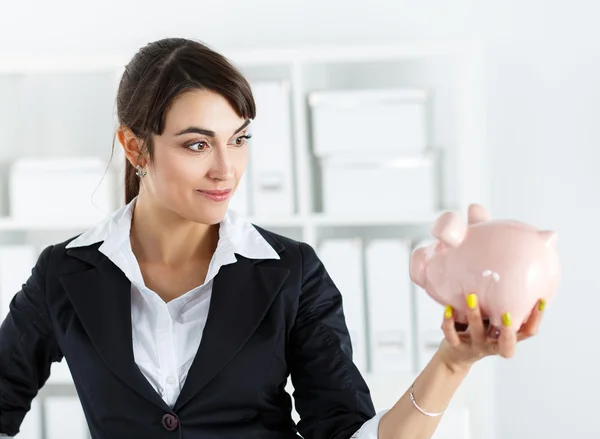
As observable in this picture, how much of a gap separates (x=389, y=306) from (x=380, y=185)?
36 cm

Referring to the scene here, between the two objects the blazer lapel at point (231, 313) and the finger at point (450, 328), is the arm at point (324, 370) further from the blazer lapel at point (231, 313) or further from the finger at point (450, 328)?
the finger at point (450, 328)

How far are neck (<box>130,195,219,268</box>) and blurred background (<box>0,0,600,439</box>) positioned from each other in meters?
0.97

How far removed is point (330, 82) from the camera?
9.64 ft

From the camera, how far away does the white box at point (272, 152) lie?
249 centimetres

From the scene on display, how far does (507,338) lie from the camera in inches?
40.3

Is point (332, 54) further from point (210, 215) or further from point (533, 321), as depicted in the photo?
point (533, 321)

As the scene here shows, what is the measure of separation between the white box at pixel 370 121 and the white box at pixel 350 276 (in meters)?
0.28

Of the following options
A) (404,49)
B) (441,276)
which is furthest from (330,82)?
(441,276)

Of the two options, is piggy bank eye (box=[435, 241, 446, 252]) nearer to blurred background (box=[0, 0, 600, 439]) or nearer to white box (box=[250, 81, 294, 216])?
blurred background (box=[0, 0, 600, 439])

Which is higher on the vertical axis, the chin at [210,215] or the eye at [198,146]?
the eye at [198,146]

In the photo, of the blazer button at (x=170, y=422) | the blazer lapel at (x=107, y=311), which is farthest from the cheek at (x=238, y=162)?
the blazer button at (x=170, y=422)

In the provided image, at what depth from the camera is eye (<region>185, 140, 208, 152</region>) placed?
4.57 ft

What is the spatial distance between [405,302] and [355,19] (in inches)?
41.6

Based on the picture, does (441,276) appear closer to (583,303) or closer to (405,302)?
A: (405,302)
